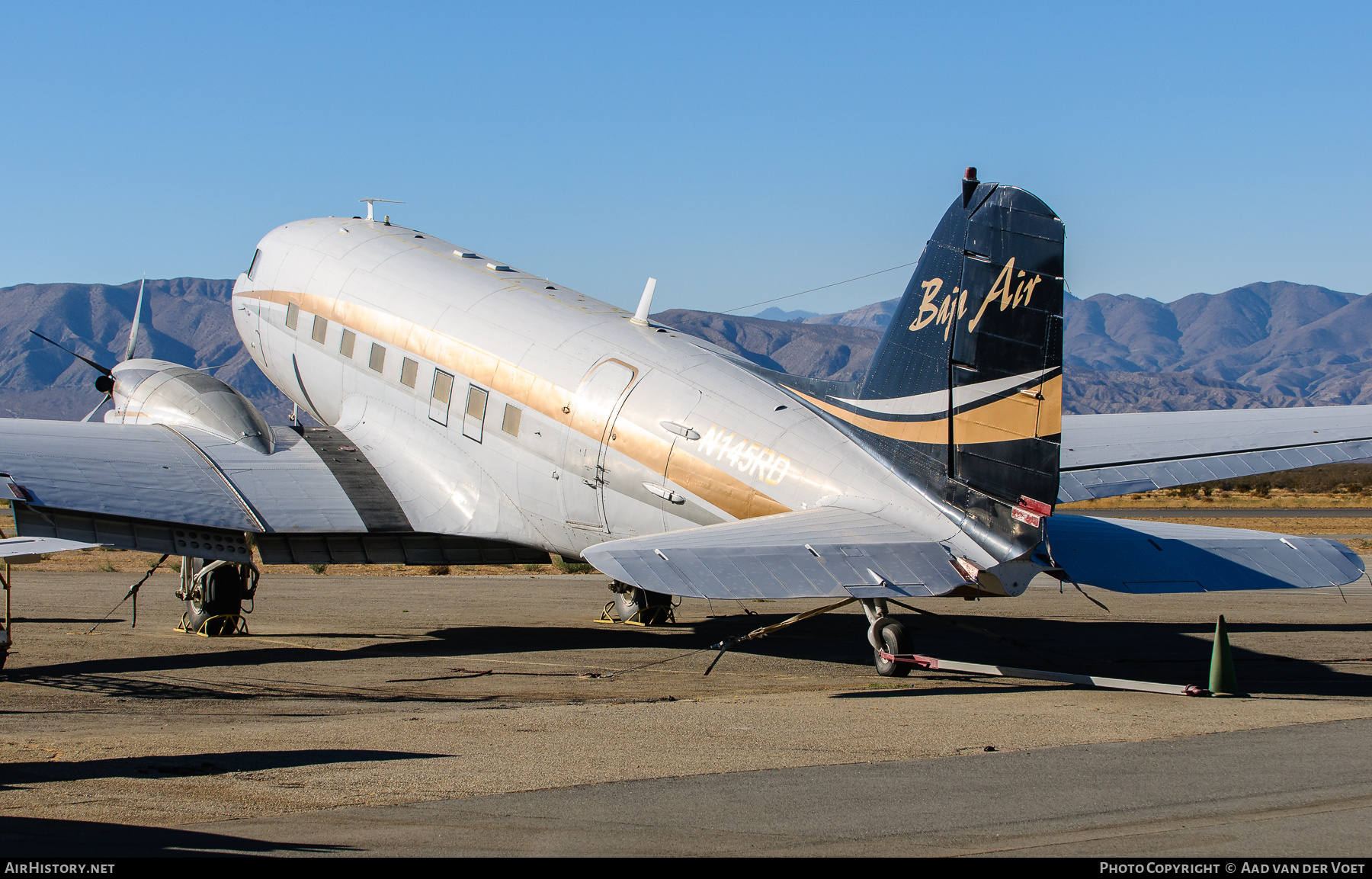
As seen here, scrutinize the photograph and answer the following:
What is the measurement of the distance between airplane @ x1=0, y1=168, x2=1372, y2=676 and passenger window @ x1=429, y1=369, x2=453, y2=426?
50 millimetres

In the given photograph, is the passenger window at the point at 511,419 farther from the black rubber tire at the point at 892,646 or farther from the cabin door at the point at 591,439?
the black rubber tire at the point at 892,646

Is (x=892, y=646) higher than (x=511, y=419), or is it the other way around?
(x=511, y=419)

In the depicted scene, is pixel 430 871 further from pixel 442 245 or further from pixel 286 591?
pixel 286 591

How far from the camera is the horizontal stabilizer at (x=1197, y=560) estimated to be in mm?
12141

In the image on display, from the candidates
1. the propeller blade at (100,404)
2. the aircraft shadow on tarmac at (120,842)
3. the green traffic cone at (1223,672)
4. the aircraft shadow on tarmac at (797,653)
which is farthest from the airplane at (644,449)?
the aircraft shadow on tarmac at (120,842)

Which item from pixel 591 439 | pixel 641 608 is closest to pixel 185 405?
pixel 591 439

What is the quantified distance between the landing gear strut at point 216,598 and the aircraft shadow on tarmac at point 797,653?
1052mm

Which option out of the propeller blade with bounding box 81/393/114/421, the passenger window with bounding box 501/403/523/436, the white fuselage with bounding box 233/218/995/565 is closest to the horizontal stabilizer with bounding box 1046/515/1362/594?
the white fuselage with bounding box 233/218/995/565

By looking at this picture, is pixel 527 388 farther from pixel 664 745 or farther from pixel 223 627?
pixel 664 745

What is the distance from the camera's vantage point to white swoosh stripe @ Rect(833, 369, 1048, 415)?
12.7 meters

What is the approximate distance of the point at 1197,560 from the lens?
1273cm

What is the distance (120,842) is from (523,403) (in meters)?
11.6

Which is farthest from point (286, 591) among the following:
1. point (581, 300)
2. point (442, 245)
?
point (581, 300)

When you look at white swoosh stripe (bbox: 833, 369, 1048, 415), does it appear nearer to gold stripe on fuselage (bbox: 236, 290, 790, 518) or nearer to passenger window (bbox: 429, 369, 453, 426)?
gold stripe on fuselage (bbox: 236, 290, 790, 518)
